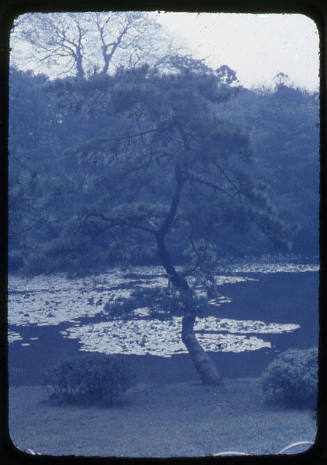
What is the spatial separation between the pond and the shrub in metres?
0.68

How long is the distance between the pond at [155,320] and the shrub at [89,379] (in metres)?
0.68

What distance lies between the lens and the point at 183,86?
4.74 meters

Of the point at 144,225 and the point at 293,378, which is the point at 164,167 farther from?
the point at 293,378

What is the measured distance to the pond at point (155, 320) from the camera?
6.54 metres

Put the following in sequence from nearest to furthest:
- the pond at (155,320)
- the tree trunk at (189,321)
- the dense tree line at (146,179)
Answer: the dense tree line at (146,179)
the tree trunk at (189,321)
the pond at (155,320)

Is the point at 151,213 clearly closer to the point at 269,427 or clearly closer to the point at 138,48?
the point at 138,48

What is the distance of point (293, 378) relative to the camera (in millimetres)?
3742

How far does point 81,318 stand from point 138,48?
405 cm

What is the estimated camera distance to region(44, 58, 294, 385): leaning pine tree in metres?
4.68

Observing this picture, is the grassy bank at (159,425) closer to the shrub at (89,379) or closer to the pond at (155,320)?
the shrub at (89,379)

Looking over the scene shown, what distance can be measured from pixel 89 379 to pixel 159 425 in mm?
750

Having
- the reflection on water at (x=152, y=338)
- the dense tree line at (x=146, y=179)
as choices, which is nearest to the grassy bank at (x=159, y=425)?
the dense tree line at (x=146, y=179)

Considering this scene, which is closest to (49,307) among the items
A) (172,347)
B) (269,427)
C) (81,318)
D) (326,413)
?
(81,318)

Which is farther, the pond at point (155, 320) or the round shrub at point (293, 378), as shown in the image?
the pond at point (155, 320)
